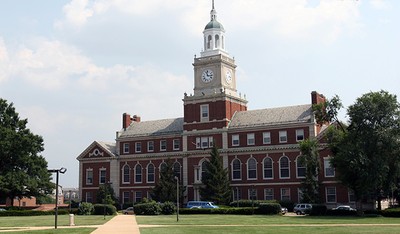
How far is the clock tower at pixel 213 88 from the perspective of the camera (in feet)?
276

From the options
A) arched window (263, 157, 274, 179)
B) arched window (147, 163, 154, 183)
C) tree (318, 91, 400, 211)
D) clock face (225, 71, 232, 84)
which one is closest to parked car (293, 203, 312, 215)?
Result: tree (318, 91, 400, 211)

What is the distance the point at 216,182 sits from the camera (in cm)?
7750

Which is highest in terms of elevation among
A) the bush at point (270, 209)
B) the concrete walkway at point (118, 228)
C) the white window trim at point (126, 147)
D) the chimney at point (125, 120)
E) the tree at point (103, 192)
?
the chimney at point (125, 120)

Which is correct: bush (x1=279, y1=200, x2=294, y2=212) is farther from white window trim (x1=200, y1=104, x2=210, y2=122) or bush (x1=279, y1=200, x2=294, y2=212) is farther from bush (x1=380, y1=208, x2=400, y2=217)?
bush (x1=380, y1=208, x2=400, y2=217)

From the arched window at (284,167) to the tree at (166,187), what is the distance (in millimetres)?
15158

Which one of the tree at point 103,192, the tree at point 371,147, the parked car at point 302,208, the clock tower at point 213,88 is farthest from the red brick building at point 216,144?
the tree at point 371,147

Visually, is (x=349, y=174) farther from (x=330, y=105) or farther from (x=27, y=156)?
(x=27, y=156)

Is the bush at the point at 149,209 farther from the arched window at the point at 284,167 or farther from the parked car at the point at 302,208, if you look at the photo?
the arched window at the point at 284,167

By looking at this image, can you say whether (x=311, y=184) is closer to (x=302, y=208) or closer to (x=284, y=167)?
(x=302, y=208)

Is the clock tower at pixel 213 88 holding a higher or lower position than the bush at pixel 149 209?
higher

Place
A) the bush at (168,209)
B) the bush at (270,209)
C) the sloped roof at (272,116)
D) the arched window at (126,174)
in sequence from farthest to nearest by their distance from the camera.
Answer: the arched window at (126,174), the sloped roof at (272,116), the bush at (168,209), the bush at (270,209)

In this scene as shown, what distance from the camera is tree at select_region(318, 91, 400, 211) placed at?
56344 mm

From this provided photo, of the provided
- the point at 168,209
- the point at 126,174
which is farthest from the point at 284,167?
the point at 126,174

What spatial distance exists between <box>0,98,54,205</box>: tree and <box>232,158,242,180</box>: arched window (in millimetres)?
26022
